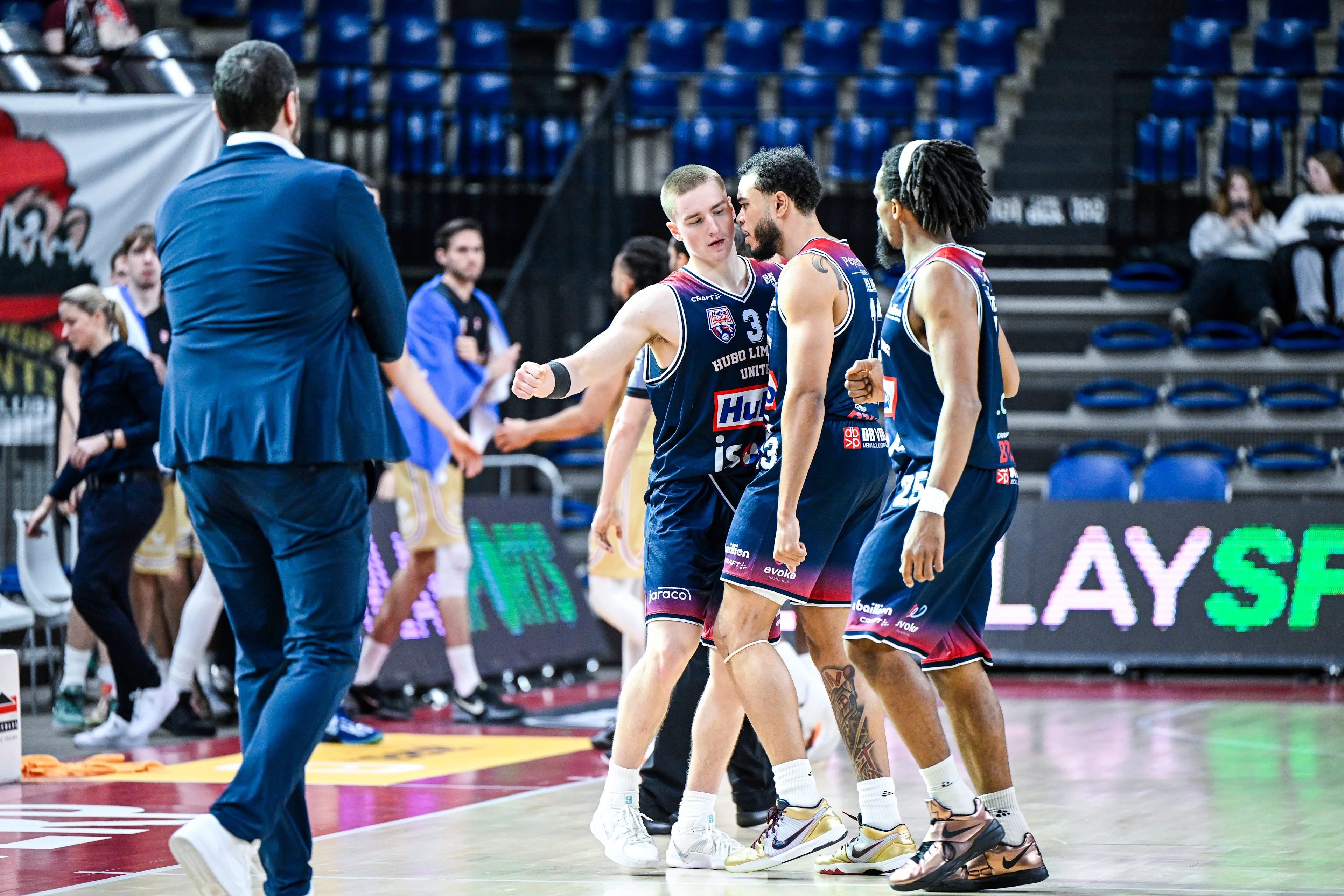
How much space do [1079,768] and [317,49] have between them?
43.2ft

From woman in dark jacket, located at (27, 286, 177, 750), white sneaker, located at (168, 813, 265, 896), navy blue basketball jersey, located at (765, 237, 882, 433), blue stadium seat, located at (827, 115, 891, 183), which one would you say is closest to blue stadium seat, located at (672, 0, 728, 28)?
blue stadium seat, located at (827, 115, 891, 183)

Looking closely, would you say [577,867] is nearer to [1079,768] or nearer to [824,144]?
[1079,768]

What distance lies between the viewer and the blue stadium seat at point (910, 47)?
1781 cm

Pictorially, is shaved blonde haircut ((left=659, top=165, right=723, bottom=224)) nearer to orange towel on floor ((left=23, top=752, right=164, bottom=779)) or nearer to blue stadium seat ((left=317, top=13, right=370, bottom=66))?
orange towel on floor ((left=23, top=752, right=164, bottom=779))

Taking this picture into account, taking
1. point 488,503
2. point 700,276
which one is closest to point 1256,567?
point 488,503

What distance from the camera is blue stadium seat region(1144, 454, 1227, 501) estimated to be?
1223 cm

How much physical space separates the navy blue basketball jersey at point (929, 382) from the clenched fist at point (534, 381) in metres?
1.01

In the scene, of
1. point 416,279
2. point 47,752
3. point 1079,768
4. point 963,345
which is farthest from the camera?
point 416,279

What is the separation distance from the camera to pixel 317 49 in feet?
59.5

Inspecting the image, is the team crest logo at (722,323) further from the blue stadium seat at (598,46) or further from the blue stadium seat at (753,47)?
the blue stadium seat at (598,46)

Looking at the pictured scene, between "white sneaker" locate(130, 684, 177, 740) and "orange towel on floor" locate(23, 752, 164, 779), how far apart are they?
833 mm

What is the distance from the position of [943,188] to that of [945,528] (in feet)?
3.34

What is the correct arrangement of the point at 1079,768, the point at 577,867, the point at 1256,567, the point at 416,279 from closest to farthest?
the point at 577,867
the point at 1079,768
the point at 1256,567
the point at 416,279

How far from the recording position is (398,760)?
26.2 feet
